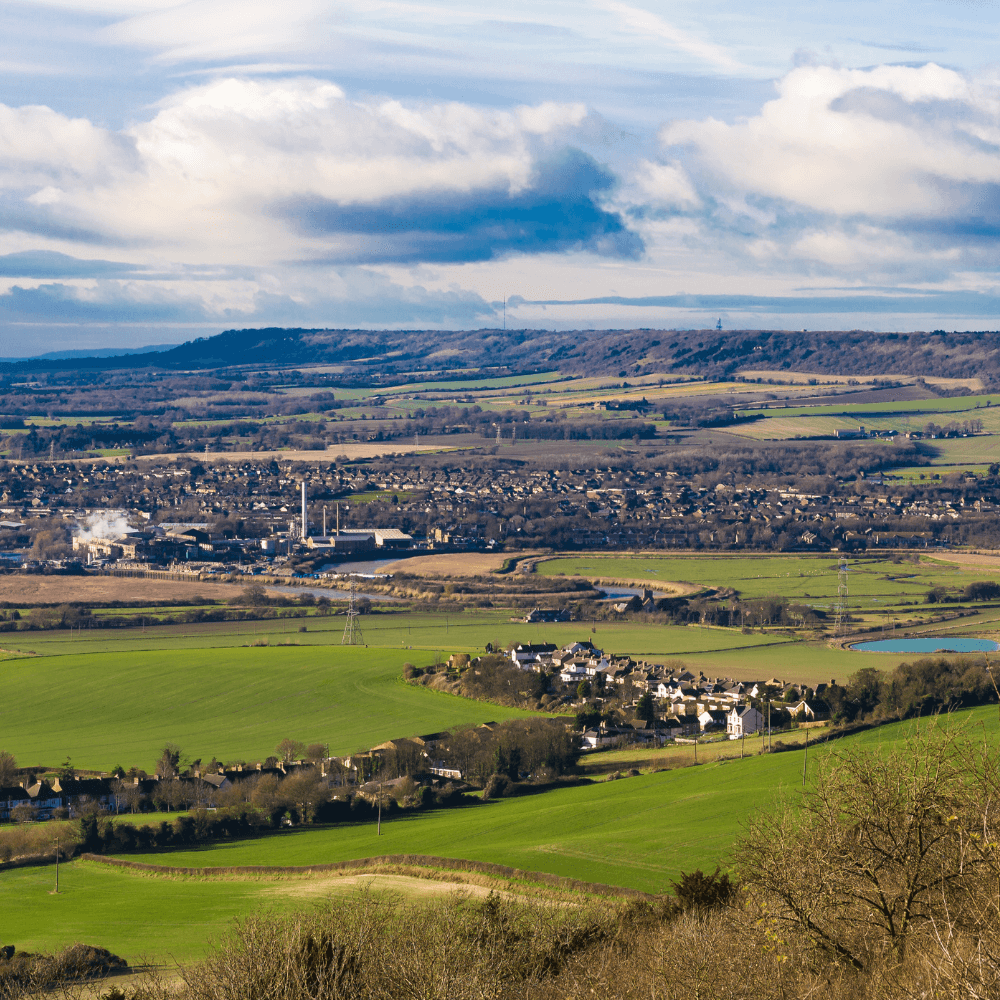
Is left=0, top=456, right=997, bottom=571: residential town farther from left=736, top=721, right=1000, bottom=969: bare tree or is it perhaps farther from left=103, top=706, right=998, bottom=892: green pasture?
left=736, top=721, right=1000, bottom=969: bare tree

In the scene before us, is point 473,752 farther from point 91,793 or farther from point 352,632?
point 352,632

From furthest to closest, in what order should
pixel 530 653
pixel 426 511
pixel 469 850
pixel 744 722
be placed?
pixel 426 511, pixel 530 653, pixel 744 722, pixel 469 850

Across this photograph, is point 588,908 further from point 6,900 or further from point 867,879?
point 6,900

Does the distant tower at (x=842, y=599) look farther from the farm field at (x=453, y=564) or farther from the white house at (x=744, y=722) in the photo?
the farm field at (x=453, y=564)

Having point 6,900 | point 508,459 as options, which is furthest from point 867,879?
point 508,459

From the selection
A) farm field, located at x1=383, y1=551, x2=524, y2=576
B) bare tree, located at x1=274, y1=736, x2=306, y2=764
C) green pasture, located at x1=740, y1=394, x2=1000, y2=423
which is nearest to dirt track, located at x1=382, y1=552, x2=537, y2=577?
farm field, located at x1=383, y1=551, x2=524, y2=576

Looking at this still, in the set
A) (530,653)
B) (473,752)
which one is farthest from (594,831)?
(530,653)
